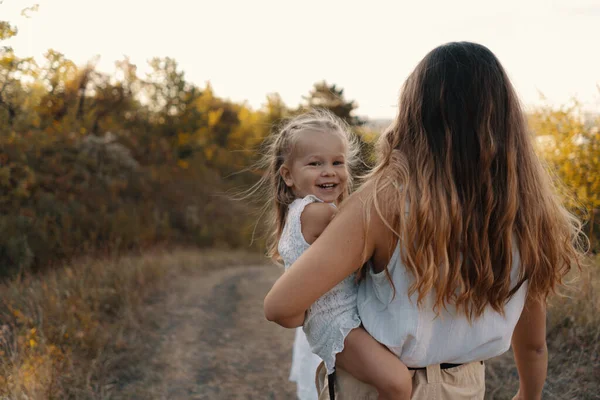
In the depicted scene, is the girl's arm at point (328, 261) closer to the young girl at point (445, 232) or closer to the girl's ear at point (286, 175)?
the young girl at point (445, 232)

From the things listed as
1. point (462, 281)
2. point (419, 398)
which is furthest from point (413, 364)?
point (462, 281)

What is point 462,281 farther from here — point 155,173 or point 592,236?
point 155,173

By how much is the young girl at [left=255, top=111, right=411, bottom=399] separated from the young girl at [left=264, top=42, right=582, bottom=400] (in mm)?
56

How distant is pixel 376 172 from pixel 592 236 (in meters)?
4.09

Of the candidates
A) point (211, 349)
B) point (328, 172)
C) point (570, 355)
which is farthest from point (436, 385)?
point (211, 349)

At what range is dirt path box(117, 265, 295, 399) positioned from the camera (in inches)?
180

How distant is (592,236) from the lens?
4.73 meters

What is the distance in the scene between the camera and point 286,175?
2.09 metres

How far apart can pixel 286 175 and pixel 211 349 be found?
3.96m

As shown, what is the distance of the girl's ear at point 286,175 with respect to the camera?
207 cm

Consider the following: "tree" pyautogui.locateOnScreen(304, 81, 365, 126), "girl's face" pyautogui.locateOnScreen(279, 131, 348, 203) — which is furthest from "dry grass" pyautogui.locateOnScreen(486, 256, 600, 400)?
"tree" pyautogui.locateOnScreen(304, 81, 365, 126)

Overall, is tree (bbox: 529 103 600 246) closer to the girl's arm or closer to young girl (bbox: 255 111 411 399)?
young girl (bbox: 255 111 411 399)

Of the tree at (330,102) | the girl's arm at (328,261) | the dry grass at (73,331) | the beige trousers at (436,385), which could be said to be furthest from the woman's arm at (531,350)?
the tree at (330,102)

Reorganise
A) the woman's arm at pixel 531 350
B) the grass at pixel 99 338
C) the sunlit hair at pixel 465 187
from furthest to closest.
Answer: the grass at pixel 99 338
the woman's arm at pixel 531 350
the sunlit hair at pixel 465 187
